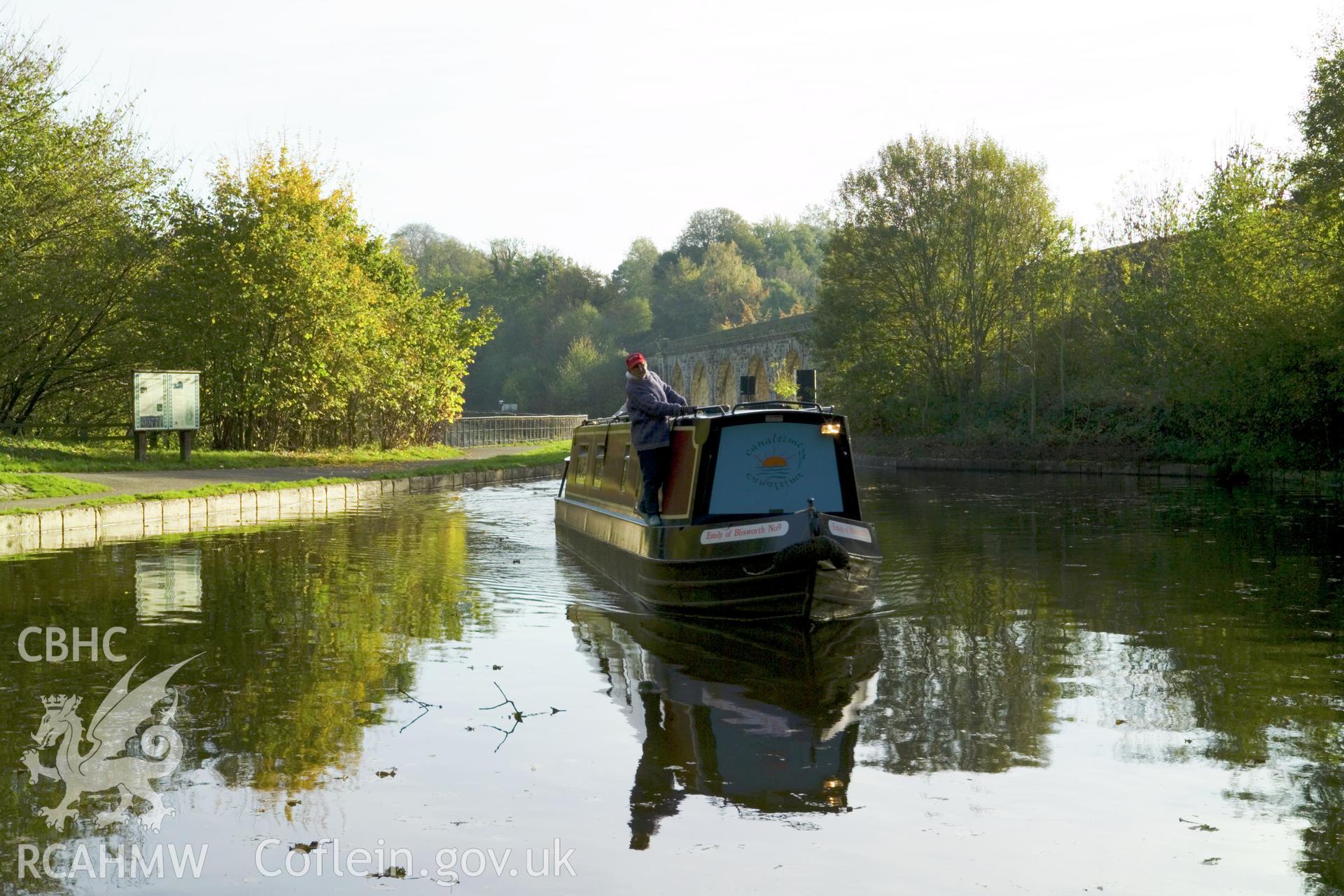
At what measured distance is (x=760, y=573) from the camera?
818 centimetres

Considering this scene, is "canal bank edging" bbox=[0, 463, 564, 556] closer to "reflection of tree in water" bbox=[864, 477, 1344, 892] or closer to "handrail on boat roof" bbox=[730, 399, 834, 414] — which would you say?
"handrail on boat roof" bbox=[730, 399, 834, 414]

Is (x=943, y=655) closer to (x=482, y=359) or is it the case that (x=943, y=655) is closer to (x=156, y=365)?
(x=156, y=365)

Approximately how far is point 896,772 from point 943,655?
8.12ft

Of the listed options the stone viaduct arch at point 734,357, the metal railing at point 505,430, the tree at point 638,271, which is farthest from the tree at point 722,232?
the metal railing at point 505,430

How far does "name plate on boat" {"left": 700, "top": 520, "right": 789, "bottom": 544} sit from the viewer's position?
8.12 metres

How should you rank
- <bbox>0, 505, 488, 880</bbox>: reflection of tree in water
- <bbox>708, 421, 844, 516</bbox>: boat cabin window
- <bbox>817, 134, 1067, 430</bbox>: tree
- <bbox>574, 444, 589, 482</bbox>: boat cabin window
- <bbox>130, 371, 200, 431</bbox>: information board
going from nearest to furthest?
<bbox>0, 505, 488, 880</bbox>: reflection of tree in water
<bbox>708, 421, 844, 516</bbox>: boat cabin window
<bbox>574, 444, 589, 482</bbox>: boat cabin window
<bbox>130, 371, 200, 431</bbox>: information board
<bbox>817, 134, 1067, 430</bbox>: tree

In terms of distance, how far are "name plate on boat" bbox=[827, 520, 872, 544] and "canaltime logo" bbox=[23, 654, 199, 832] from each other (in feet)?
13.7

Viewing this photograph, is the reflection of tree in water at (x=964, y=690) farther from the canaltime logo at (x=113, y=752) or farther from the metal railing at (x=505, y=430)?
the metal railing at (x=505, y=430)

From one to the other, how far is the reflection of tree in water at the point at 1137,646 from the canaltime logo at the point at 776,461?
1.19 m

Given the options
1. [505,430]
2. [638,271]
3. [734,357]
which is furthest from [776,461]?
[638,271]

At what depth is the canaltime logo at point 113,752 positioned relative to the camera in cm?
418

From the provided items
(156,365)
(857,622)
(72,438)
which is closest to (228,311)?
(156,365)

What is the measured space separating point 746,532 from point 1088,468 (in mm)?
21726

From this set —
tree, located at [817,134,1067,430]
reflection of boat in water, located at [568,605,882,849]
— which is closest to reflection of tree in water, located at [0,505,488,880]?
reflection of boat in water, located at [568,605,882,849]
